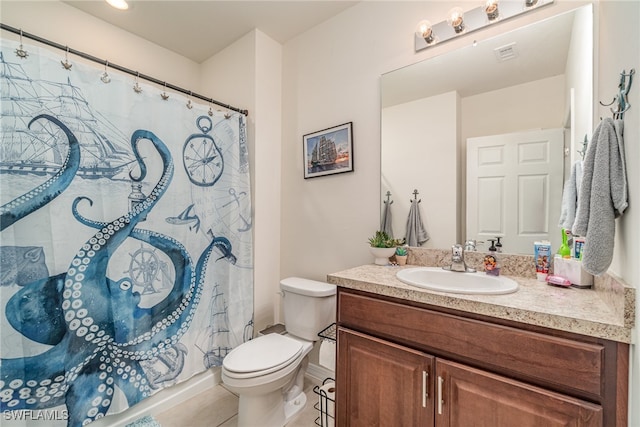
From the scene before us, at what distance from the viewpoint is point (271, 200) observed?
220 cm

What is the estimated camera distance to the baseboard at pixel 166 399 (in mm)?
1486

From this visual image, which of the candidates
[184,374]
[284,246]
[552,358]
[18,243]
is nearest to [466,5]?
[552,358]

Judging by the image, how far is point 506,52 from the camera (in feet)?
4.38

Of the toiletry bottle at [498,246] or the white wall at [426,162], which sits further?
the white wall at [426,162]

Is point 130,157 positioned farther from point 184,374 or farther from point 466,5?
point 466,5

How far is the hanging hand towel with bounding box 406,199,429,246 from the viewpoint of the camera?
1571 millimetres

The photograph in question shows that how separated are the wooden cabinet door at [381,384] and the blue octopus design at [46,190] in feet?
4.92

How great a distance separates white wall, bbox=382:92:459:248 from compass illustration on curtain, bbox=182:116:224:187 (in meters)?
1.15

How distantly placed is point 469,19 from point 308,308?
1.86 metres

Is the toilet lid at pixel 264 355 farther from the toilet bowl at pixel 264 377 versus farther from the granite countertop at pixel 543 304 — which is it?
the granite countertop at pixel 543 304

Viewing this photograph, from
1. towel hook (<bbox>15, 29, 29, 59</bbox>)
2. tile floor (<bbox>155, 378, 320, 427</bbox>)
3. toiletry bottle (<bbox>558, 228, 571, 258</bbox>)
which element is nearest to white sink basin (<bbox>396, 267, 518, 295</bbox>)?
toiletry bottle (<bbox>558, 228, 571, 258</bbox>)

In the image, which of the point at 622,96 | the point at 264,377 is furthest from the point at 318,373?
the point at 622,96

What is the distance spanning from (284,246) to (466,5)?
1932 millimetres

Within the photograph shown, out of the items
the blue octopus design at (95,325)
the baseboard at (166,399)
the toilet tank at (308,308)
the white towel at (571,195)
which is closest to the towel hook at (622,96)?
the white towel at (571,195)
